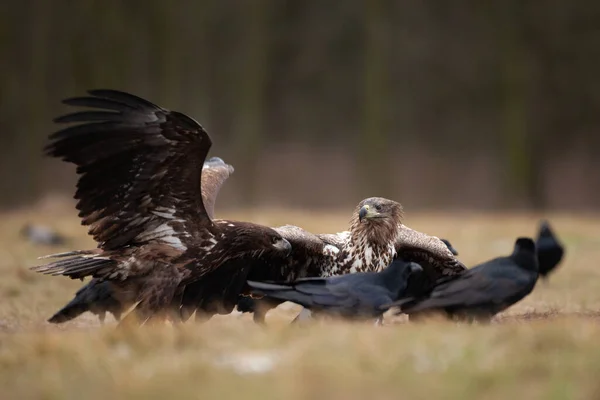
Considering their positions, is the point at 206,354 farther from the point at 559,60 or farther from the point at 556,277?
the point at 559,60

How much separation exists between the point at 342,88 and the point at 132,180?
20.4m

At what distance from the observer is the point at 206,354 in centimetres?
457

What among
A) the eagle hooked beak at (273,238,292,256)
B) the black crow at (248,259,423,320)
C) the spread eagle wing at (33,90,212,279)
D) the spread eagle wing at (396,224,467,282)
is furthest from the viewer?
the spread eagle wing at (396,224,467,282)

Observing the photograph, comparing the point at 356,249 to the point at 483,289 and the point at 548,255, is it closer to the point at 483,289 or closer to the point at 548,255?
the point at 548,255

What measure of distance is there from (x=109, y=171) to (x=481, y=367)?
10.6 feet

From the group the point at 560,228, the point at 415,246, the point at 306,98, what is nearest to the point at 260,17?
the point at 306,98

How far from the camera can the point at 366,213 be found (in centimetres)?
735

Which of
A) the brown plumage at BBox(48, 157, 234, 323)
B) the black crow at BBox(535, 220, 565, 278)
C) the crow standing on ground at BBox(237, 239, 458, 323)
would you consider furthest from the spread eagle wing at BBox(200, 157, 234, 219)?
the black crow at BBox(535, 220, 565, 278)

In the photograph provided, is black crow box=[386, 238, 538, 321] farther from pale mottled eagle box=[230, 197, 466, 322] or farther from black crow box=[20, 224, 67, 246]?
black crow box=[20, 224, 67, 246]

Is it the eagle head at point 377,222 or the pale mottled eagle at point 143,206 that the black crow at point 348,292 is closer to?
the pale mottled eagle at point 143,206

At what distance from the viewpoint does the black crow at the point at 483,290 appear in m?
5.90

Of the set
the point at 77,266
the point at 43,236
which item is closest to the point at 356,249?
the point at 77,266

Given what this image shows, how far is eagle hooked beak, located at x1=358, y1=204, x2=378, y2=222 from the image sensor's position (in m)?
7.33

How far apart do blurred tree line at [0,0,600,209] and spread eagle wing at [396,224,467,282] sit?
46.4 ft
